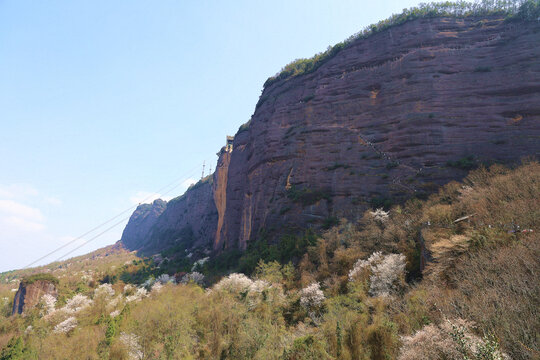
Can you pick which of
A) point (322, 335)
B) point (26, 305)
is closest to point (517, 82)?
point (322, 335)

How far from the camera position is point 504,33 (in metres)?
25.0

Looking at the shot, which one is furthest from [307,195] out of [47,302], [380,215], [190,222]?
[190,222]

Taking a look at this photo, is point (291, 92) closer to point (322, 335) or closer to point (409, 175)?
point (409, 175)

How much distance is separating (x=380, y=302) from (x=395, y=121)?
2097 centimetres

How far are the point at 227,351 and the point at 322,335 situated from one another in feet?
20.2

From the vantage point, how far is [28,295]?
102ft

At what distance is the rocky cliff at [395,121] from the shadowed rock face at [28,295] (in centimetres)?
2887

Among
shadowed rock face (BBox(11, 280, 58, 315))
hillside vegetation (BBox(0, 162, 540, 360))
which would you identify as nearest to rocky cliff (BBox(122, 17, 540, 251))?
hillside vegetation (BBox(0, 162, 540, 360))

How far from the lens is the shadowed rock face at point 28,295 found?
3072cm

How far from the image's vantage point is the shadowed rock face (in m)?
30.7

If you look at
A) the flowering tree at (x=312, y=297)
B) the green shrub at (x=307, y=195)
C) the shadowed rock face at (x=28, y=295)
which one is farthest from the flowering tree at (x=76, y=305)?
the green shrub at (x=307, y=195)

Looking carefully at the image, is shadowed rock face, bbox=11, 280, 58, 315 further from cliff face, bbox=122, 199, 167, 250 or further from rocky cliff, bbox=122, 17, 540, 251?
cliff face, bbox=122, 199, 167, 250

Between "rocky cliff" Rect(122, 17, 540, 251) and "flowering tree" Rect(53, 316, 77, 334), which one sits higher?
"rocky cliff" Rect(122, 17, 540, 251)

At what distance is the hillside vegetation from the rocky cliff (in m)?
3.86
